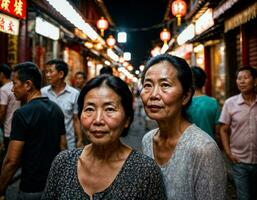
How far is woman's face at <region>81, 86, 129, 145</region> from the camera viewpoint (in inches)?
94.9

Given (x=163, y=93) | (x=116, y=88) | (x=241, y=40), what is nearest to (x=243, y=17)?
(x=241, y=40)

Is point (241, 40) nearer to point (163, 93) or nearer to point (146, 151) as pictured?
point (146, 151)

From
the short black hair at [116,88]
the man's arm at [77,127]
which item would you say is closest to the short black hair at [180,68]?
the short black hair at [116,88]

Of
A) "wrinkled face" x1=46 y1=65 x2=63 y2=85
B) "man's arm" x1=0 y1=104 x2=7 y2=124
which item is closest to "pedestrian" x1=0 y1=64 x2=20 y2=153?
"man's arm" x1=0 y1=104 x2=7 y2=124

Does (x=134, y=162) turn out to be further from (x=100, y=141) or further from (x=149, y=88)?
(x=149, y=88)

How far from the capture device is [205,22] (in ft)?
42.7

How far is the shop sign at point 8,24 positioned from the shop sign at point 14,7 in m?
0.16

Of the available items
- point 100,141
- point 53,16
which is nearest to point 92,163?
point 100,141

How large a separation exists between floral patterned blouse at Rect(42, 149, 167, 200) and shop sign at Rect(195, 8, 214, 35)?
1056 centimetres

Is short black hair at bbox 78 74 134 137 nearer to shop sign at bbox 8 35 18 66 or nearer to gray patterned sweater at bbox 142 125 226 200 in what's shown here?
gray patterned sweater at bbox 142 125 226 200

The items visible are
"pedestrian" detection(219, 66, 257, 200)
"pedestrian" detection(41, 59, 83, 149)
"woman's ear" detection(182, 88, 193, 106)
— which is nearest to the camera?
"woman's ear" detection(182, 88, 193, 106)

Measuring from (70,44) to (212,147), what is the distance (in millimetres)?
19383

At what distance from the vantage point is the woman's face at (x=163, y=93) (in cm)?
268

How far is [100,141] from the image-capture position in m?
2.41
